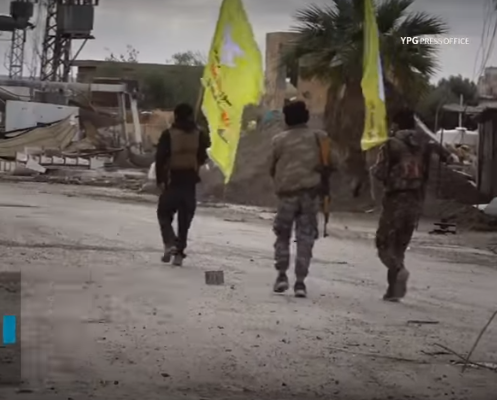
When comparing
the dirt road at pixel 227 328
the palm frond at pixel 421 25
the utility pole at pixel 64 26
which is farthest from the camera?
the palm frond at pixel 421 25

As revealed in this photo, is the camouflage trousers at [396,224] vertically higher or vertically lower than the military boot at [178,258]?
higher

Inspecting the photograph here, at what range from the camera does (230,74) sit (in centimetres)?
792

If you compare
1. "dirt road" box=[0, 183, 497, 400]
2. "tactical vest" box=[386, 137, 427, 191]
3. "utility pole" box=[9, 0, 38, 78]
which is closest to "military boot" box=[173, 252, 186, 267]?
"dirt road" box=[0, 183, 497, 400]

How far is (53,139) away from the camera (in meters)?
9.96

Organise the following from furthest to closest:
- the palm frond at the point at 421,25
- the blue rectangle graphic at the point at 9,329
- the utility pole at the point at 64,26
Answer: the palm frond at the point at 421,25 → the utility pole at the point at 64,26 → the blue rectangle graphic at the point at 9,329

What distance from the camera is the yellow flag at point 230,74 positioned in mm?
7758

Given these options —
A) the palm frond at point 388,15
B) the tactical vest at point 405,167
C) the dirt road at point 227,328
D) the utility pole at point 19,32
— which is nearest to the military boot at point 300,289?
the dirt road at point 227,328

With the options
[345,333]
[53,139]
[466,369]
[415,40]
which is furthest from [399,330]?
[415,40]

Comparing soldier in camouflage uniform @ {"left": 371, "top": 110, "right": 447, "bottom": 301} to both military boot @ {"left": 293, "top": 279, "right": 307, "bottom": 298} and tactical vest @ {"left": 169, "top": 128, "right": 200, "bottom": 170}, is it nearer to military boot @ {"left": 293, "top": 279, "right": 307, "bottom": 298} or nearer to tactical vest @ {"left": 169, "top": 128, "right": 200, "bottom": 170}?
military boot @ {"left": 293, "top": 279, "right": 307, "bottom": 298}

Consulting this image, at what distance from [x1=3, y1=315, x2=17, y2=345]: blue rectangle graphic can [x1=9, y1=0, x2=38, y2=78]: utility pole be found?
2.15 metres

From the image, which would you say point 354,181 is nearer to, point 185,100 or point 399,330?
point 185,100

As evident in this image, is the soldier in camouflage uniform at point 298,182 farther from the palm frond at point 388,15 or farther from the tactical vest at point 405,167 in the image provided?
the palm frond at point 388,15

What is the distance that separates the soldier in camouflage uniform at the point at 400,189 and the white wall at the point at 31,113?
2557 millimetres

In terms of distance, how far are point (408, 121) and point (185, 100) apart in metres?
1.85
